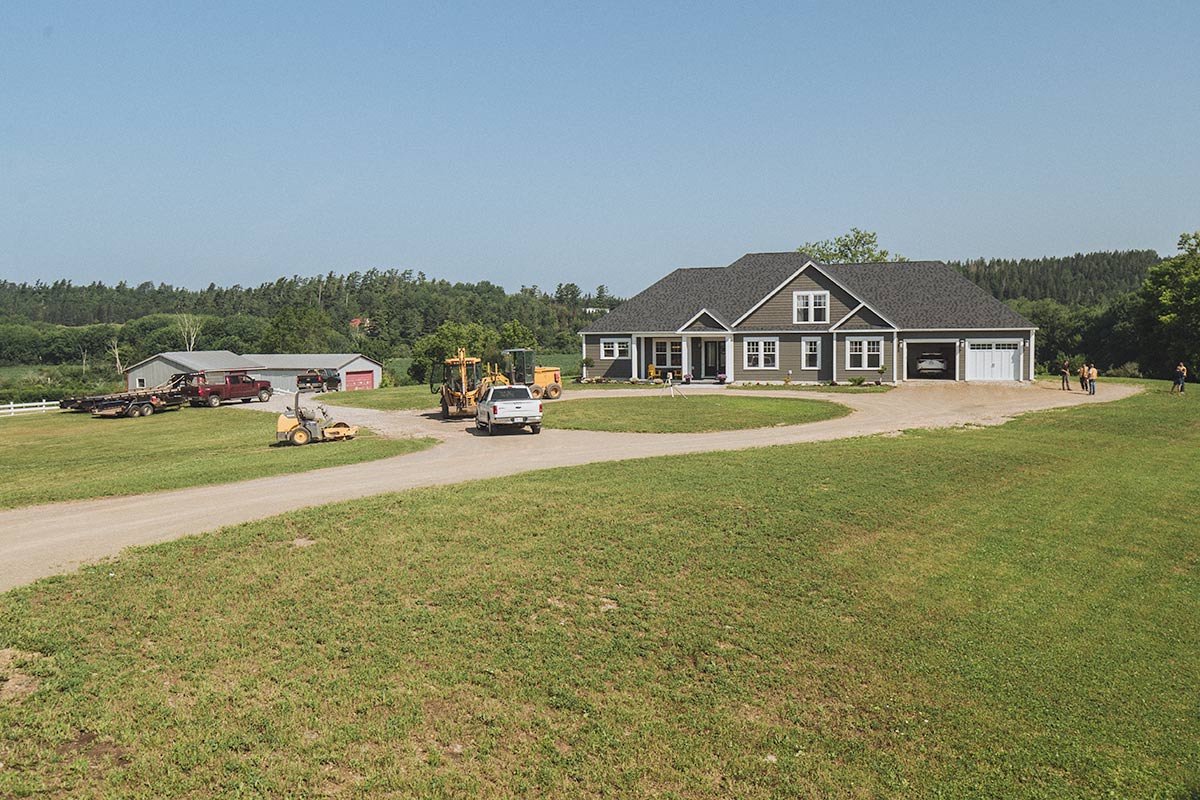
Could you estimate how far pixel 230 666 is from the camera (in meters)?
7.88

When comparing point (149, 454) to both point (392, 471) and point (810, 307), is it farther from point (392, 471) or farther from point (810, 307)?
point (810, 307)

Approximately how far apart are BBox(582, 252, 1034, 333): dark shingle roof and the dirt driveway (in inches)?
472

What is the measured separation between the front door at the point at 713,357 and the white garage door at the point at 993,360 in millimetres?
→ 14570

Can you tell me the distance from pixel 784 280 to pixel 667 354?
8854 mm

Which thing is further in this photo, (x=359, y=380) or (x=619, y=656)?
(x=359, y=380)

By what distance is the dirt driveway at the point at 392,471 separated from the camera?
40.1 feet

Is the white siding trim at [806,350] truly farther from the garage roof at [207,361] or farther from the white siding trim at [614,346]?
the garage roof at [207,361]

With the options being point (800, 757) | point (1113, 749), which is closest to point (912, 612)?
point (1113, 749)

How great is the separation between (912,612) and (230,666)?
7.87 m

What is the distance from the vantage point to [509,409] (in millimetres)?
25250

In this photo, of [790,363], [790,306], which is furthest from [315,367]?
[790,306]

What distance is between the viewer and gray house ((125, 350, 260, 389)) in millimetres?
66438

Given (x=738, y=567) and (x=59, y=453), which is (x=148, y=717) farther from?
(x=59, y=453)

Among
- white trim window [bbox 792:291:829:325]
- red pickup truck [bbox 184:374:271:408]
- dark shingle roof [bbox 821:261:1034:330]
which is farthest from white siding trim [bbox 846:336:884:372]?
red pickup truck [bbox 184:374:271:408]
